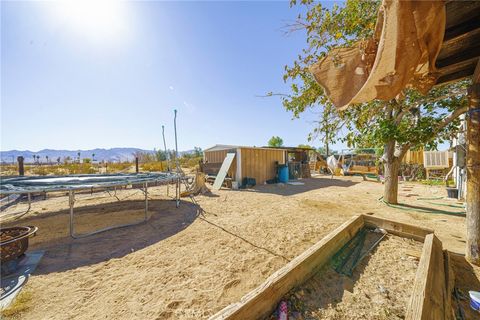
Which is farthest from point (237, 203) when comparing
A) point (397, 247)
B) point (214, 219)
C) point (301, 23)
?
point (301, 23)

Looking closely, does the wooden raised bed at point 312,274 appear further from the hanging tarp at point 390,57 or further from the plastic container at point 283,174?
the plastic container at point 283,174

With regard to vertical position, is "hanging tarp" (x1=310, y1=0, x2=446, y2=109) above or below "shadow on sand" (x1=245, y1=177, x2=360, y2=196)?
above

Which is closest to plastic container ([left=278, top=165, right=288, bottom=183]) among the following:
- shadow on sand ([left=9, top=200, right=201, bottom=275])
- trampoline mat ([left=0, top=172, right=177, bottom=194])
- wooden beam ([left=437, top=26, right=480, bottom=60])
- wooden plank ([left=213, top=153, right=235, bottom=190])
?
wooden plank ([left=213, top=153, right=235, bottom=190])

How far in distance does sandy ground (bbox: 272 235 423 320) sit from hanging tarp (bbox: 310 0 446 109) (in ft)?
6.43

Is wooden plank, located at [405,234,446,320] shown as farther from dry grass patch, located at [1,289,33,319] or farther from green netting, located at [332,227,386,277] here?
dry grass patch, located at [1,289,33,319]

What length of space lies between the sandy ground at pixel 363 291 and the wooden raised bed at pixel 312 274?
132mm

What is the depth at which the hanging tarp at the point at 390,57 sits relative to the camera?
0.98m

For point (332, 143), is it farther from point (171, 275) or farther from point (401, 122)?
point (171, 275)

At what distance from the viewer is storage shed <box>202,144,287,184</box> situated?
1057 centimetres

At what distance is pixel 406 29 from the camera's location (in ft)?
3.31

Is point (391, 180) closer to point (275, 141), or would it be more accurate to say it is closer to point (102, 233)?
point (102, 233)

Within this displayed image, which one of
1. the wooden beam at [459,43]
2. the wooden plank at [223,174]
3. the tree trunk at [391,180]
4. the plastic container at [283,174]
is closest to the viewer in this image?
the wooden beam at [459,43]

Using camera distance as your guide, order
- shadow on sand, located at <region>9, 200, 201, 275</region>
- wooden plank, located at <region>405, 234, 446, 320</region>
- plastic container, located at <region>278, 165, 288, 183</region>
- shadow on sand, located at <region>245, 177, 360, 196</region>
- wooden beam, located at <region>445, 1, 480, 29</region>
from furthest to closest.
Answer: plastic container, located at <region>278, 165, 288, 183</region>
shadow on sand, located at <region>245, 177, 360, 196</region>
shadow on sand, located at <region>9, 200, 201, 275</region>
wooden beam, located at <region>445, 1, 480, 29</region>
wooden plank, located at <region>405, 234, 446, 320</region>

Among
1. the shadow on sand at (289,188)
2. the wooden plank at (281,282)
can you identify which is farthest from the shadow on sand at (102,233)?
the shadow on sand at (289,188)
